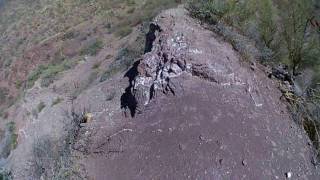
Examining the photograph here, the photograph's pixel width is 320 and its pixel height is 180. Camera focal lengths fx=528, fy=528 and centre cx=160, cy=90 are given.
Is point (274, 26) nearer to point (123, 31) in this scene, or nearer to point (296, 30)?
point (296, 30)

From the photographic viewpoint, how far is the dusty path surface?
360 inches

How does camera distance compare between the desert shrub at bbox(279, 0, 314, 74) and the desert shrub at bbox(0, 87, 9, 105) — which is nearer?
the desert shrub at bbox(279, 0, 314, 74)

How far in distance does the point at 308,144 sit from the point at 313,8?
168 inches

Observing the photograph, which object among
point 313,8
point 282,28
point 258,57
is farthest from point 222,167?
point 313,8

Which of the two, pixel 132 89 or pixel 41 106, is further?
pixel 41 106

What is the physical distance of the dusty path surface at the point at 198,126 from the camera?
9.14 metres

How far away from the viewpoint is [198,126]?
956 cm

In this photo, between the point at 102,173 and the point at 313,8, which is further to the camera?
the point at 313,8

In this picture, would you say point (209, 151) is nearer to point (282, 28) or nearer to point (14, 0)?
point (282, 28)

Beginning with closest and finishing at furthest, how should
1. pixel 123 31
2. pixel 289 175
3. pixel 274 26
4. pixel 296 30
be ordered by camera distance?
pixel 289 175
pixel 296 30
pixel 274 26
pixel 123 31

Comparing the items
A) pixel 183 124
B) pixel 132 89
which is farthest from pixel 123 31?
pixel 183 124

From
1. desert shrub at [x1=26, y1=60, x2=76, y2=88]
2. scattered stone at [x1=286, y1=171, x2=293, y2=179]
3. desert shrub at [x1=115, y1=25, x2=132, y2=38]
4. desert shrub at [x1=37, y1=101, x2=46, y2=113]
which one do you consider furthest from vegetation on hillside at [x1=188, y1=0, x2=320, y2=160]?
desert shrub at [x1=26, y1=60, x2=76, y2=88]

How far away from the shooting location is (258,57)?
11500mm

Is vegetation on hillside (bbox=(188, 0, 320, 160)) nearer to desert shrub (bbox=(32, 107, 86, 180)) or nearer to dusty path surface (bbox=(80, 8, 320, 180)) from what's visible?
dusty path surface (bbox=(80, 8, 320, 180))
